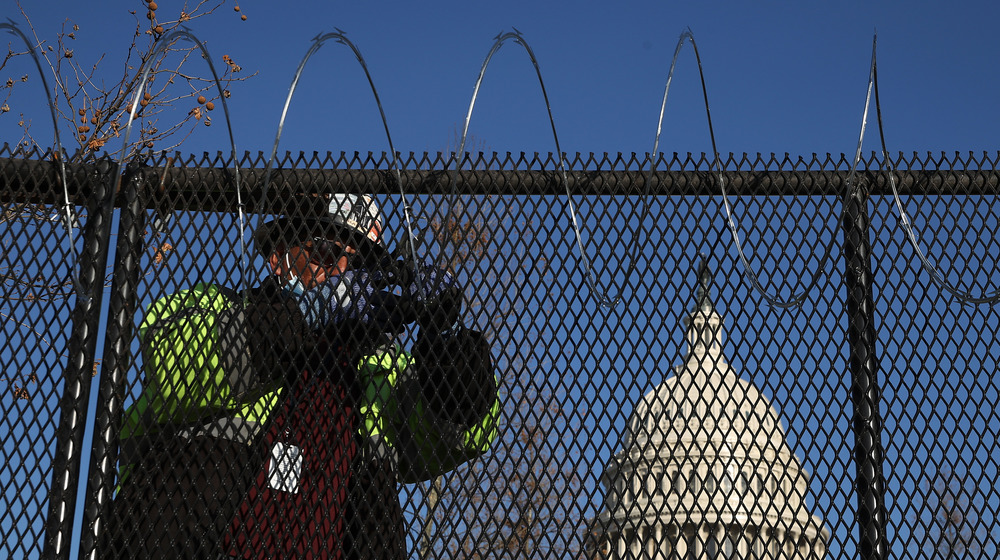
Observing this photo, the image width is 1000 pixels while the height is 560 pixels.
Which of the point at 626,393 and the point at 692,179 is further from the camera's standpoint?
the point at 692,179

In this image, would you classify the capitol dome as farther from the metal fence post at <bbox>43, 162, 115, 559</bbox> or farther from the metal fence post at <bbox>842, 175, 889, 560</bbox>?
the metal fence post at <bbox>43, 162, 115, 559</bbox>

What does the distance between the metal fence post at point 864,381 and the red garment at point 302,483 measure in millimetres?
1664

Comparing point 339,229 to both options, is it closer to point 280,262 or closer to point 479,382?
point 280,262

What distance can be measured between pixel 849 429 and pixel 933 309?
0.57 m

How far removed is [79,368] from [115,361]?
123mm

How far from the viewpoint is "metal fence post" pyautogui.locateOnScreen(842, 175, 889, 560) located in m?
3.18

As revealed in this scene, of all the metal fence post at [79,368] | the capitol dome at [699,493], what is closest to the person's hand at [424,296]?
the capitol dome at [699,493]

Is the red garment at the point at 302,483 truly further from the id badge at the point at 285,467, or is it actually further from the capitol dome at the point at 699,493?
the capitol dome at the point at 699,493

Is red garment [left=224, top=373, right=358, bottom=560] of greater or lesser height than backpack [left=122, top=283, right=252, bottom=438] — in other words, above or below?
below

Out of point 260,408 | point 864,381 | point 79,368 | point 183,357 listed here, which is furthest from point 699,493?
point 79,368

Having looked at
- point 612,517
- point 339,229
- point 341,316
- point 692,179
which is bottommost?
point 612,517

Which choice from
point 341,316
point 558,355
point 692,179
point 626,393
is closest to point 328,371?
point 341,316

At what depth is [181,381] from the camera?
3.34m

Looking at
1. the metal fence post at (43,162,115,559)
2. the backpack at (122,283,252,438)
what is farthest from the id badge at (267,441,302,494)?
the metal fence post at (43,162,115,559)
